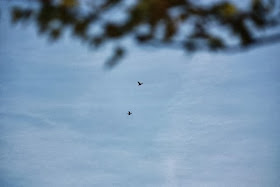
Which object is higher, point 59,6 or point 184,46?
point 59,6

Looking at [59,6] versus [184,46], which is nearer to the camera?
[59,6]

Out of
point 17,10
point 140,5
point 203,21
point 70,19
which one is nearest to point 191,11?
point 203,21

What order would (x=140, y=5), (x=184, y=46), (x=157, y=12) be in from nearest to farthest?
(x=140, y=5) < (x=157, y=12) < (x=184, y=46)

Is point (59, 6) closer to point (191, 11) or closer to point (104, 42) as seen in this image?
point (104, 42)

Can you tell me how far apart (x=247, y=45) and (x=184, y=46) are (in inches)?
31.7

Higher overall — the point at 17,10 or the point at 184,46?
the point at 17,10

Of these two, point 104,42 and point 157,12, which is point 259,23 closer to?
point 157,12

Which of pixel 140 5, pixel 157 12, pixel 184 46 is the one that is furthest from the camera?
pixel 184 46

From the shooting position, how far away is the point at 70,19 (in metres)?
3.31

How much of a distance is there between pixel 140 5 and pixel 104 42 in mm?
675

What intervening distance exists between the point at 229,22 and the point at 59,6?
216cm

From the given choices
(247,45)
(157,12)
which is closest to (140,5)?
(157,12)

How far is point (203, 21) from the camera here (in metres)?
3.48

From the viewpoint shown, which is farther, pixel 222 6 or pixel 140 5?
pixel 222 6
